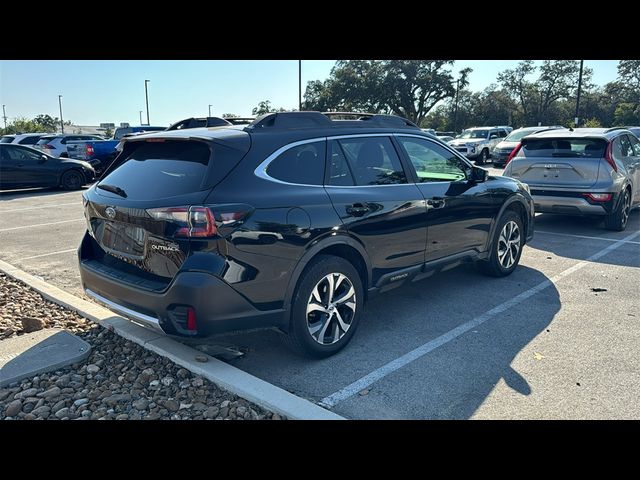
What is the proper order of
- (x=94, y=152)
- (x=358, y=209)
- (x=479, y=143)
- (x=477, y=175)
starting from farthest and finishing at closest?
(x=479, y=143) → (x=94, y=152) → (x=477, y=175) → (x=358, y=209)

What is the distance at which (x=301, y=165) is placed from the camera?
3830 mm

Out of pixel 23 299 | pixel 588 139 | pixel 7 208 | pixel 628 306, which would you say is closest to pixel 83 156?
pixel 7 208

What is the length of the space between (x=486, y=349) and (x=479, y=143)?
2176cm

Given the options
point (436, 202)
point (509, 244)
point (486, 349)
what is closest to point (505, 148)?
point (509, 244)

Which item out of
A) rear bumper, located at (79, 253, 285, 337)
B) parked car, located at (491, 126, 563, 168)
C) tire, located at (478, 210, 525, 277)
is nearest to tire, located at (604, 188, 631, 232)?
tire, located at (478, 210, 525, 277)

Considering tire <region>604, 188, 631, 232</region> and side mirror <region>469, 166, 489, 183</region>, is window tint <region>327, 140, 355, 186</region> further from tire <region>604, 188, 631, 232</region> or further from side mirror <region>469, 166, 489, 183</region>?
tire <region>604, 188, 631, 232</region>

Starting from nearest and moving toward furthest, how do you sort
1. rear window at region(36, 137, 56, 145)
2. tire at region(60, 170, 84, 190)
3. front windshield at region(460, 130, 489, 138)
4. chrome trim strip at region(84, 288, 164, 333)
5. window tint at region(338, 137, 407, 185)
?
chrome trim strip at region(84, 288, 164, 333) < window tint at region(338, 137, 407, 185) < tire at region(60, 170, 84, 190) < rear window at region(36, 137, 56, 145) < front windshield at region(460, 130, 489, 138)

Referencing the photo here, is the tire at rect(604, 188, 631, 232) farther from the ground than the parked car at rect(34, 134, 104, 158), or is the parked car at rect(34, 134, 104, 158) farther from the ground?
the parked car at rect(34, 134, 104, 158)

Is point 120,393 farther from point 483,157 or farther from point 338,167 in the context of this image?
point 483,157

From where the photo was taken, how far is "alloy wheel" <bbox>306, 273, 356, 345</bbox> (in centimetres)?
379

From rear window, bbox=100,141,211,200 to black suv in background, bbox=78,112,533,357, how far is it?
11 mm

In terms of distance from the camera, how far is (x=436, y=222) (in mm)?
4820

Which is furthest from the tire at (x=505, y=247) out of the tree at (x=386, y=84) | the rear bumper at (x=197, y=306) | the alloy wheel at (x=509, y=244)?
the tree at (x=386, y=84)

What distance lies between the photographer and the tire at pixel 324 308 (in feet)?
12.0
